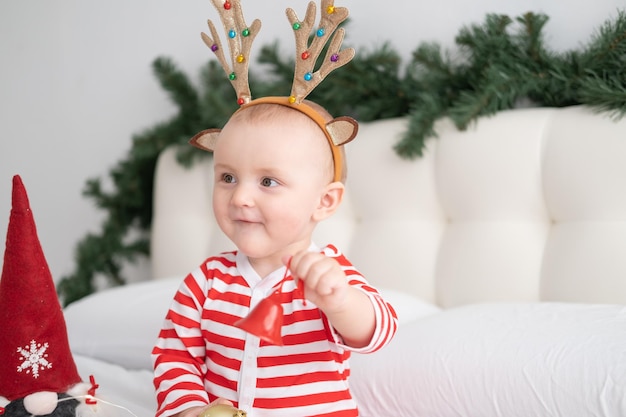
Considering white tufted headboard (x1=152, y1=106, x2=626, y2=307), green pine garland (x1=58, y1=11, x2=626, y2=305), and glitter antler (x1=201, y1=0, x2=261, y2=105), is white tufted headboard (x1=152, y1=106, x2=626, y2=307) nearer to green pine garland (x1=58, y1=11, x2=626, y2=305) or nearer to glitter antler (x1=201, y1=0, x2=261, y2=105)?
green pine garland (x1=58, y1=11, x2=626, y2=305)

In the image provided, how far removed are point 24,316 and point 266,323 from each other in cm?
37

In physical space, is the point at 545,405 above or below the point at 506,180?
below

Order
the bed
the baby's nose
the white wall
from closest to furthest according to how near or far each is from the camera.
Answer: the baby's nose, the bed, the white wall

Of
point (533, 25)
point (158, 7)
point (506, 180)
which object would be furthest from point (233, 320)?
point (158, 7)

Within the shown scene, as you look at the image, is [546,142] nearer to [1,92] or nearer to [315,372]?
[315,372]

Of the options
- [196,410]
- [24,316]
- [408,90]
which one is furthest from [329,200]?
[408,90]

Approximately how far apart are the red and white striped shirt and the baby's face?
9 centimetres

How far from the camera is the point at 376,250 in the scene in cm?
166

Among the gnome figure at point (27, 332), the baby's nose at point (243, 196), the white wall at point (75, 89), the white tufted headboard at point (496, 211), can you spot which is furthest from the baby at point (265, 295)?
the white wall at point (75, 89)

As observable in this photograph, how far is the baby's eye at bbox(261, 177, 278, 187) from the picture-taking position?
0.85m

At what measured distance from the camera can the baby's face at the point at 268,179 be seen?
84cm

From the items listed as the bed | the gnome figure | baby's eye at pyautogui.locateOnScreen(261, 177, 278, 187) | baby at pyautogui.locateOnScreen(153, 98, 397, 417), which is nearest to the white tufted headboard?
the bed

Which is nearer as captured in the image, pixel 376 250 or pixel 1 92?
pixel 376 250

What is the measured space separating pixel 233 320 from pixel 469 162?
2.55 feet
